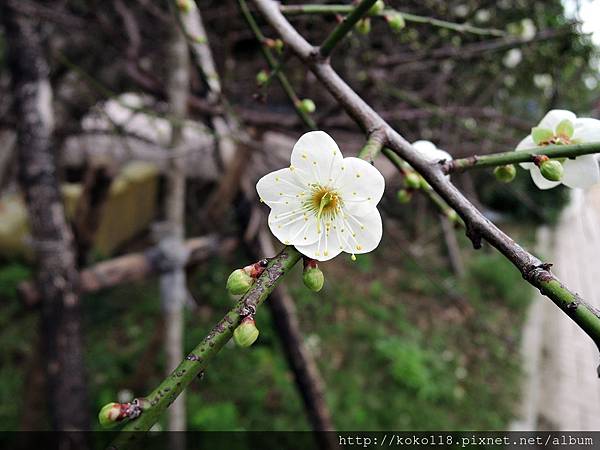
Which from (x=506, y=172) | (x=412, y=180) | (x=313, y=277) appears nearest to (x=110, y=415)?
(x=313, y=277)

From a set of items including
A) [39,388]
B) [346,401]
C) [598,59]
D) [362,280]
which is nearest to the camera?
[39,388]

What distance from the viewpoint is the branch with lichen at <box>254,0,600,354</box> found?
0.49 meters

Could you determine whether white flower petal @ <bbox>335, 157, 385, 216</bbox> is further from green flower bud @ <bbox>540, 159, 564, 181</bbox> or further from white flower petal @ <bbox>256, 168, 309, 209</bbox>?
green flower bud @ <bbox>540, 159, 564, 181</bbox>

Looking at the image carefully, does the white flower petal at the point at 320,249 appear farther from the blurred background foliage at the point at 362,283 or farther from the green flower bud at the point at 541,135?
the blurred background foliage at the point at 362,283

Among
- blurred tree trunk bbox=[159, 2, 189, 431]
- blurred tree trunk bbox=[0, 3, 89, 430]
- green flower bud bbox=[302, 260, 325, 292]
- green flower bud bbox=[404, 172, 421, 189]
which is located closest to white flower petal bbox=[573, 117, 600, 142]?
green flower bud bbox=[404, 172, 421, 189]

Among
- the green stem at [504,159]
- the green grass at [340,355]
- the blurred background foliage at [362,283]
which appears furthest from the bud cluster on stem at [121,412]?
the green grass at [340,355]

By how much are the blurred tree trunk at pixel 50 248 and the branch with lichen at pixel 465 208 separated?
114 cm

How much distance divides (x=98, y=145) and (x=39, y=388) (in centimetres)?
258

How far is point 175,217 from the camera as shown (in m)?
1.69

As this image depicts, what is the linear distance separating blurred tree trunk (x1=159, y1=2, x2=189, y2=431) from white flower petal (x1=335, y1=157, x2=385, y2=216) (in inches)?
43.3

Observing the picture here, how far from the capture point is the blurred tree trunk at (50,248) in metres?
1.51

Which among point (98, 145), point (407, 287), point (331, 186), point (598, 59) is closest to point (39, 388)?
point (331, 186)

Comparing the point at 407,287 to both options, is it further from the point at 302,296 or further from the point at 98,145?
the point at 98,145

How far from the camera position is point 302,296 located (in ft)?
14.1
